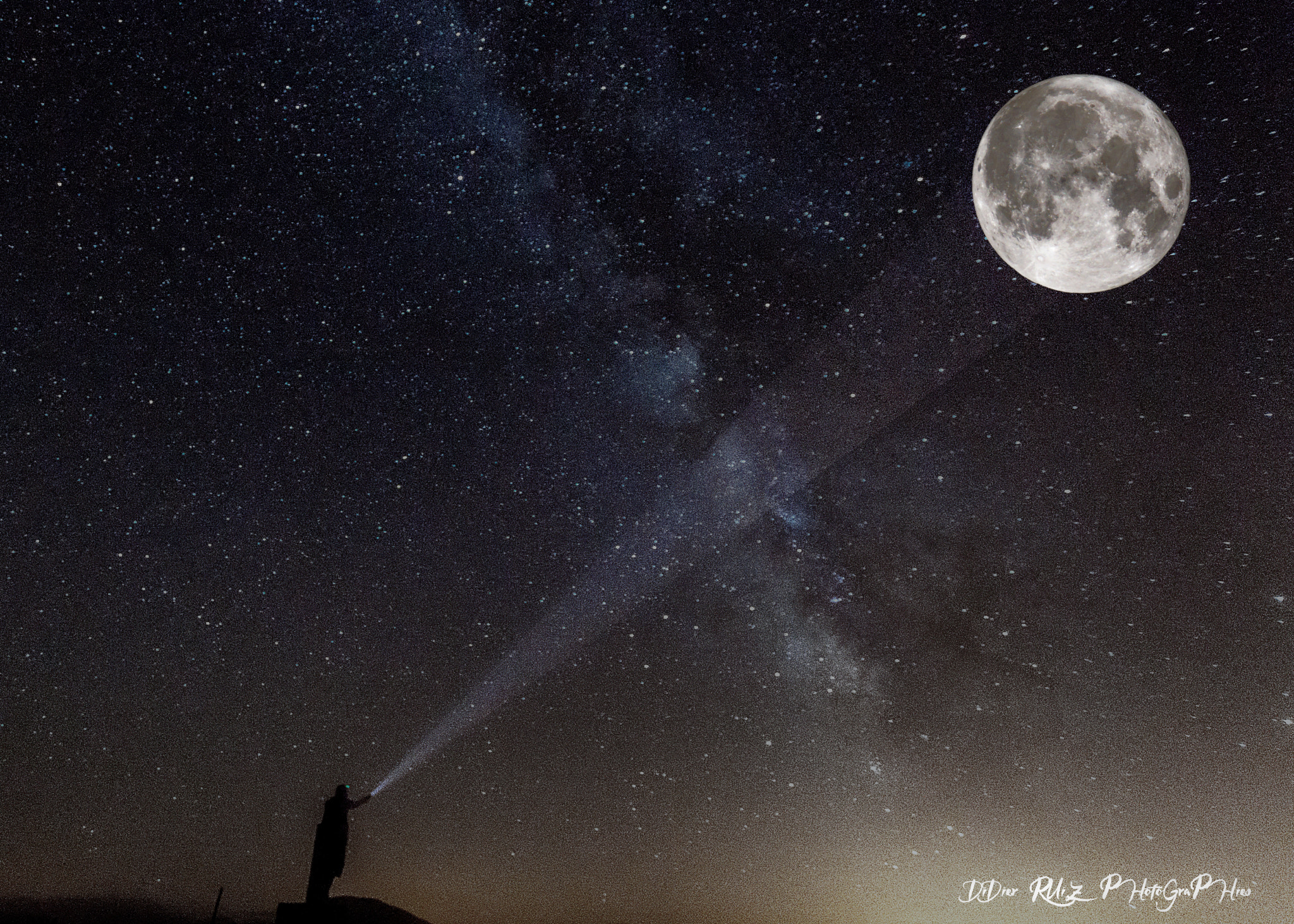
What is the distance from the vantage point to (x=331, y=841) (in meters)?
7.03

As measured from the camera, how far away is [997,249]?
9.08 metres

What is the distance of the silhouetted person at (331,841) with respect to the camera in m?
6.84

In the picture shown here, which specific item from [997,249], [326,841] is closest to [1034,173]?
[997,249]

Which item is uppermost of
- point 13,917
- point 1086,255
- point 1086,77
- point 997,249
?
point 1086,77

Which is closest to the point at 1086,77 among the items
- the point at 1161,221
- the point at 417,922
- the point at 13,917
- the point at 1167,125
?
the point at 1167,125

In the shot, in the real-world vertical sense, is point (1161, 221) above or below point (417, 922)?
above

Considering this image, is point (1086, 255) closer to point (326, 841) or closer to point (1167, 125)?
point (1167, 125)

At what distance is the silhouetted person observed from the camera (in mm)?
6840

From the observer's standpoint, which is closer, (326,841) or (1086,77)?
(326,841)

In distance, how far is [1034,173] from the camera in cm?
838

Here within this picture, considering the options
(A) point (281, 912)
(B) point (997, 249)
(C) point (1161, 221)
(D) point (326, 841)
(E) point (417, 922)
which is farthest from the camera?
(E) point (417, 922)

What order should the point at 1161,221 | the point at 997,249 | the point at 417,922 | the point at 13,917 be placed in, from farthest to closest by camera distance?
1. the point at 417,922
2. the point at 13,917
3. the point at 997,249
4. the point at 1161,221

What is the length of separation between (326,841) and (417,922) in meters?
79.3

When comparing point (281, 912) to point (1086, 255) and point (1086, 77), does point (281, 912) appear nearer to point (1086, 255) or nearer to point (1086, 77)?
point (1086, 255)
